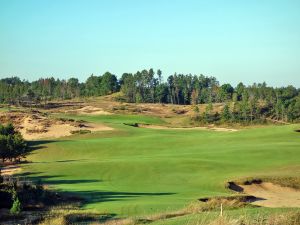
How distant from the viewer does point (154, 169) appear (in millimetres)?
43344

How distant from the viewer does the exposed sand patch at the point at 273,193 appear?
1257 inches

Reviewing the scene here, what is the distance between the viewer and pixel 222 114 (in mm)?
124312

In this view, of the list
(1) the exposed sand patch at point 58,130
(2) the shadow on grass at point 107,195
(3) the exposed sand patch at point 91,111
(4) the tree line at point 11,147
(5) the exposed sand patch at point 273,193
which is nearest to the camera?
(2) the shadow on grass at point 107,195

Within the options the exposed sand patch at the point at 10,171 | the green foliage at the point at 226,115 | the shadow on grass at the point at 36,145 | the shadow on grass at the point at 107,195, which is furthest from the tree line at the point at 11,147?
the green foliage at the point at 226,115

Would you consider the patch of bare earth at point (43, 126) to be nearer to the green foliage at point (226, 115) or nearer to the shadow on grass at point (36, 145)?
the shadow on grass at point (36, 145)

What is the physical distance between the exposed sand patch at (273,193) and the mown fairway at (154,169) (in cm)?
234

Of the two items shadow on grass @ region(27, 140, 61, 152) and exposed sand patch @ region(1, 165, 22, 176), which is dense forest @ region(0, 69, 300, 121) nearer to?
shadow on grass @ region(27, 140, 61, 152)

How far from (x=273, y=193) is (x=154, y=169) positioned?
12.0 m

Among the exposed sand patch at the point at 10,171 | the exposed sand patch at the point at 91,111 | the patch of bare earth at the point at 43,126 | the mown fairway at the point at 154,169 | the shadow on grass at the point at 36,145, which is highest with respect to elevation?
the exposed sand patch at the point at 91,111

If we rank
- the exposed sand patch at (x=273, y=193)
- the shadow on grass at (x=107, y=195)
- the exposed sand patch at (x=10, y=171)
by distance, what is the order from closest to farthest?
the shadow on grass at (x=107, y=195) < the exposed sand patch at (x=273, y=193) < the exposed sand patch at (x=10, y=171)

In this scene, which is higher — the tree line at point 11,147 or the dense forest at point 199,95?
the dense forest at point 199,95

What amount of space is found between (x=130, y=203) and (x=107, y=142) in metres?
44.3

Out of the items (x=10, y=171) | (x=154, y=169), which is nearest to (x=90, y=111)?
(x=10, y=171)

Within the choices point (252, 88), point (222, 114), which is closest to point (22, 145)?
point (222, 114)
